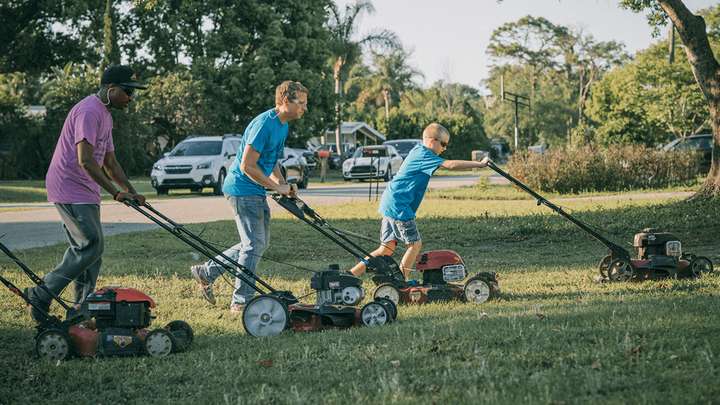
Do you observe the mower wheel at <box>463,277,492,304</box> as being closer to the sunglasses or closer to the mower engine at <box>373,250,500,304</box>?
the mower engine at <box>373,250,500,304</box>

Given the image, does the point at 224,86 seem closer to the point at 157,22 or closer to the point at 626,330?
the point at 157,22

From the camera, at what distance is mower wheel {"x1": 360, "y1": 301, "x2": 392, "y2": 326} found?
7.91 meters

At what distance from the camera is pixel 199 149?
102 feet

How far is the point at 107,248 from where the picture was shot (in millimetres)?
15023

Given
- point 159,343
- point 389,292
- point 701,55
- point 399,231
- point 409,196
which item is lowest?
point 159,343

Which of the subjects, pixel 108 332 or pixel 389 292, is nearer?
pixel 108 332

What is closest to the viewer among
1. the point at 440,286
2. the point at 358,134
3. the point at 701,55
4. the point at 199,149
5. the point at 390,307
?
the point at 390,307

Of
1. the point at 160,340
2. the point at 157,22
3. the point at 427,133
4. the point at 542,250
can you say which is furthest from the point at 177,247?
the point at 157,22

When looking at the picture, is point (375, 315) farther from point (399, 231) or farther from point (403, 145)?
point (403, 145)

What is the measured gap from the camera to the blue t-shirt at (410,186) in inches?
375

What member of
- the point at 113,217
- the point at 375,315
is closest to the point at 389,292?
the point at 375,315

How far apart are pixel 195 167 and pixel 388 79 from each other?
63353 mm

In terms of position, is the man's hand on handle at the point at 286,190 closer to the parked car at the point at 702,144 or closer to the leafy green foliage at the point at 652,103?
the parked car at the point at 702,144

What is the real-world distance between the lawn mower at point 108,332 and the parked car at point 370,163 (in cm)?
3361
